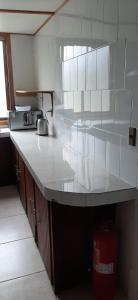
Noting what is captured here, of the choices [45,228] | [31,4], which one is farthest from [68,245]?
[31,4]

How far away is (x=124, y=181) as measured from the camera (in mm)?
1465

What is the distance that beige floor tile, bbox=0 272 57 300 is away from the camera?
5.44 ft

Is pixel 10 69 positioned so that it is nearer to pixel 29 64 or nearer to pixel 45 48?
pixel 29 64

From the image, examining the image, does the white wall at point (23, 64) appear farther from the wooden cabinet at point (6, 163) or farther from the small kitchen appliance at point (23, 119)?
the wooden cabinet at point (6, 163)

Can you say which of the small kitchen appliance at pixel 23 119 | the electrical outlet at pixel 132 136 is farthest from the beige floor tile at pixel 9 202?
the electrical outlet at pixel 132 136

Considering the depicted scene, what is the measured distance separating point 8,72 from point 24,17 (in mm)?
1064

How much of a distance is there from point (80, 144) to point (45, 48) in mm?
1472

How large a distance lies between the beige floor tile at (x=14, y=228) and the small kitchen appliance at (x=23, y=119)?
48.3 inches

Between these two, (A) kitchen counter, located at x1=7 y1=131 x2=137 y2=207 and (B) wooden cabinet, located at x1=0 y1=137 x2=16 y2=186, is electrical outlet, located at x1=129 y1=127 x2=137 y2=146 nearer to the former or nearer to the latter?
(A) kitchen counter, located at x1=7 y1=131 x2=137 y2=207

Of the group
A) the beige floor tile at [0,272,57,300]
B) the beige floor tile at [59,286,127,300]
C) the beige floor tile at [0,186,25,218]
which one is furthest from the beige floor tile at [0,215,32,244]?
the beige floor tile at [59,286,127,300]

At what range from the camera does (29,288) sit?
173 centimetres

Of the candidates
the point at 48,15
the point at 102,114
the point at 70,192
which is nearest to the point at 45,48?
the point at 48,15

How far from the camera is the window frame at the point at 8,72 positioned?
3.44 m

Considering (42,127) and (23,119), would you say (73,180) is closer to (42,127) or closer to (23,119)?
(42,127)
